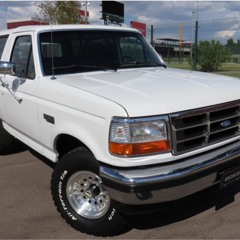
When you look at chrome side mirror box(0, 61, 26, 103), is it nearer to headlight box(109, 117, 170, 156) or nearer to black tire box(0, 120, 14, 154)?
black tire box(0, 120, 14, 154)

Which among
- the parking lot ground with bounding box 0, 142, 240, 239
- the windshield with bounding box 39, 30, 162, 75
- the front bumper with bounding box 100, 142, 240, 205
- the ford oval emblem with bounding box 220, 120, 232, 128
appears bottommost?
the parking lot ground with bounding box 0, 142, 240, 239

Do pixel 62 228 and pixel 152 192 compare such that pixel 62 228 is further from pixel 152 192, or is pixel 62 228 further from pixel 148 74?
pixel 148 74

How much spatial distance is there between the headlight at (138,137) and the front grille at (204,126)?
104 mm

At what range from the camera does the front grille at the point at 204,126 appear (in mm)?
→ 3074

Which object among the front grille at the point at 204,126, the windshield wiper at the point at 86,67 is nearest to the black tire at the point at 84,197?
the front grille at the point at 204,126

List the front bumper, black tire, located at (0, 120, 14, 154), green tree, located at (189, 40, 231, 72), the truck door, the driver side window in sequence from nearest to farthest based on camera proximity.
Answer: the front bumper → the truck door → the driver side window → black tire, located at (0, 120, 14, 154) → green tree, located at (189, 40, 231, 72)

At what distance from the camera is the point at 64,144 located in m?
3.96

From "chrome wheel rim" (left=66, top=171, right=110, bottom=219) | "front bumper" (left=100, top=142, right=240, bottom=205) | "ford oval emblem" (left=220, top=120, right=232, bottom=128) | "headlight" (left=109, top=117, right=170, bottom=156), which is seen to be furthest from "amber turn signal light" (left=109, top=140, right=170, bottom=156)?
"ford oval emblem" (left=220, top=120, right=232, bottom=128)

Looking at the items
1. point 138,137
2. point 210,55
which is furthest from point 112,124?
point 210,55

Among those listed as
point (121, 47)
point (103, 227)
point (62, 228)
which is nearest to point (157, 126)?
point (103, 227)

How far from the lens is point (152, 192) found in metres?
2.95

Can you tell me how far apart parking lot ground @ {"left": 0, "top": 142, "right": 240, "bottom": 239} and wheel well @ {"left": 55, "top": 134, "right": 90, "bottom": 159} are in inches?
25.6

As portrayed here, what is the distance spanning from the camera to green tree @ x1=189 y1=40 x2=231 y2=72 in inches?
953

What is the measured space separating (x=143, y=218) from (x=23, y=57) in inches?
96.5
